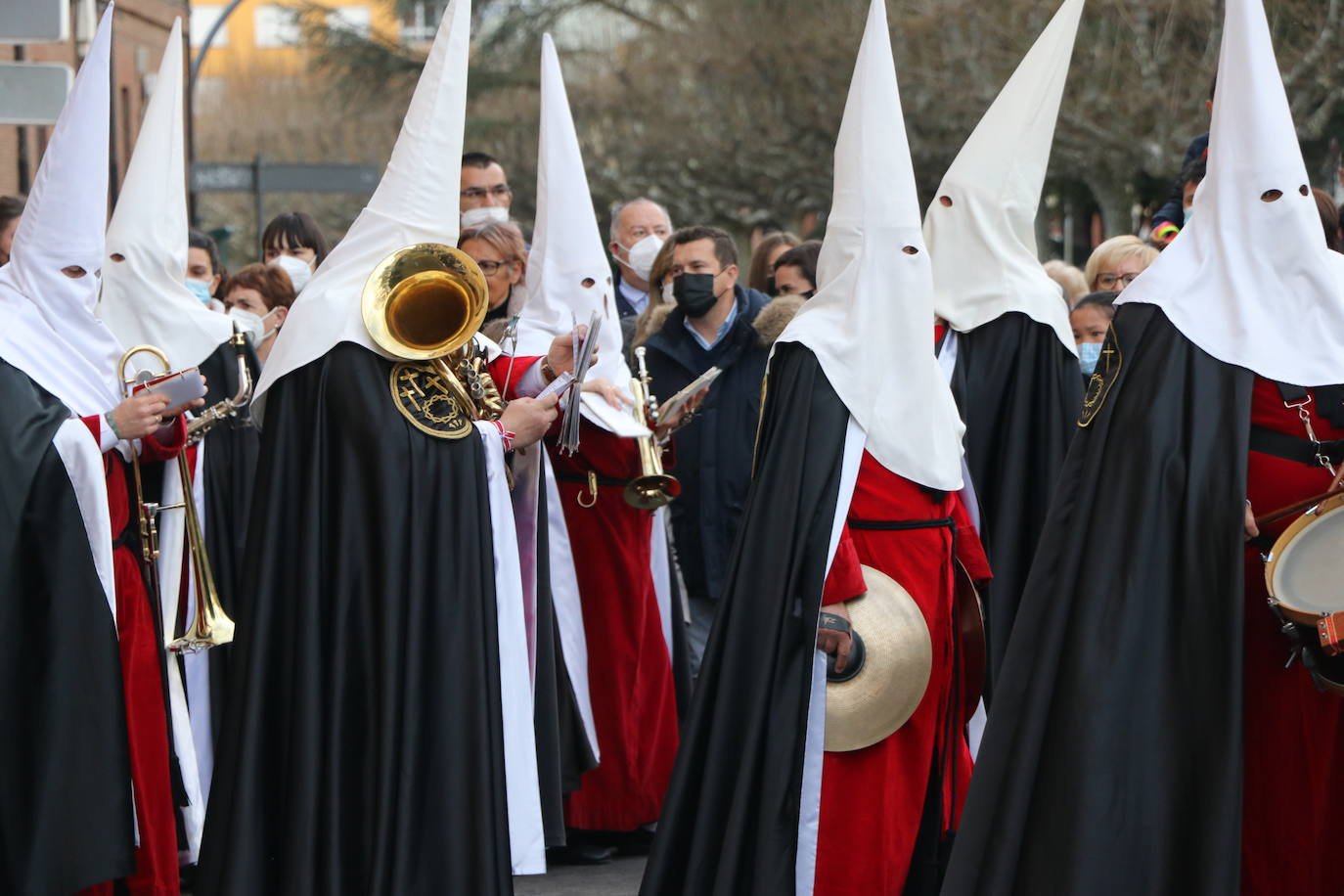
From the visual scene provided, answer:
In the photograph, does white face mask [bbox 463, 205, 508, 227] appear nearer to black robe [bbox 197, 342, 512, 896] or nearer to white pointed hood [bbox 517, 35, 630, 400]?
white pointed hood [bbox 517, 35, 630, 400]

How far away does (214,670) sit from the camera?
720 centimetres

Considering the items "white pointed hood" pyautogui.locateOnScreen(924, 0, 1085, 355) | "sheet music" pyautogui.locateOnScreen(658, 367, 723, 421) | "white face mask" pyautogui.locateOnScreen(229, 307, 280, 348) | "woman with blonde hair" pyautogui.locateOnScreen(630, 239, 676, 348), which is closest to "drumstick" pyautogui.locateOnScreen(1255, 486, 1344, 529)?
"white pointed hood" pyautogui.locateOnScreen(924, 0, 1085, 355)

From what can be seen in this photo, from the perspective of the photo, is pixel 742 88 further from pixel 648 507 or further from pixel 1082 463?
pixel 1082 463

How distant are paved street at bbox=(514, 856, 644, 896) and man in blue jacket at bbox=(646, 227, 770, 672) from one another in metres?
1.31

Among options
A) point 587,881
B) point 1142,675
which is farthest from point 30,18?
point 1142,675

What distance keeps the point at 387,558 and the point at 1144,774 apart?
2.12 metres

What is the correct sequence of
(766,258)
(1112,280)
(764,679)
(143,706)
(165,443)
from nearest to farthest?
(764,679) < (143,706) < (165,443) < (1112,280) < (766,258)

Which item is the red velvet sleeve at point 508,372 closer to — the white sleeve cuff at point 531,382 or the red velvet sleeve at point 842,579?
the white sleeve cuff at point 531,382

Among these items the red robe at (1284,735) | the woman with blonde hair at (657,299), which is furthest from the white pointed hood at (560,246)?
the red robe at (1284,735)

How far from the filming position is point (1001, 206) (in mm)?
7066

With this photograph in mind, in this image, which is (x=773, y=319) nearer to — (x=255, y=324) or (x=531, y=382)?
(x=531, y=382)

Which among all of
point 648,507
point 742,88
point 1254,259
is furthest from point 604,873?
point 742,88

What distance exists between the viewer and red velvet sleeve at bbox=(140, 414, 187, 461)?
242 inches

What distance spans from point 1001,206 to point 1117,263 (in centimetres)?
146
